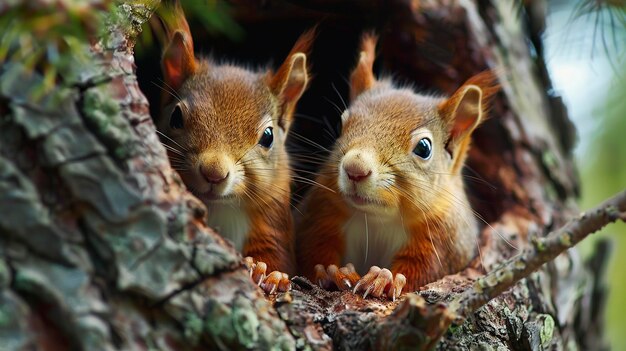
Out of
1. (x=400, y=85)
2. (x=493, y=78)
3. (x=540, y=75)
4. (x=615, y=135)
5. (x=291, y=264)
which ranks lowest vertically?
(x=291, y=264)

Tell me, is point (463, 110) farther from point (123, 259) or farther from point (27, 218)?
point (27, 218)

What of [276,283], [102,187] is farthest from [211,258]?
[276,283]

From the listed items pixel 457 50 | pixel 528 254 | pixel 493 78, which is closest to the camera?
pixel 528 254

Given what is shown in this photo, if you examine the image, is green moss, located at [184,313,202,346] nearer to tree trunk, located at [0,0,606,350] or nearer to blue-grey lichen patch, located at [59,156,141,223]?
tree trunk, located at [0,0,606,350]

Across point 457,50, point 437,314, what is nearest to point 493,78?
point 457,50

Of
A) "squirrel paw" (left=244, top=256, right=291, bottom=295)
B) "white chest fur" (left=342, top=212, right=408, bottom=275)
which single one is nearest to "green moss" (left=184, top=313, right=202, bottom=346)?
"squirrel paw" (left=244, top=256, right=291, bottom=295)

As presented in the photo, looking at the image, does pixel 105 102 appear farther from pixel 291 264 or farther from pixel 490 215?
pixel 490 215

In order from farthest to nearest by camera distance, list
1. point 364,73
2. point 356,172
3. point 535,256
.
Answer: point 364,73 < point 356,172 < point 535,256
